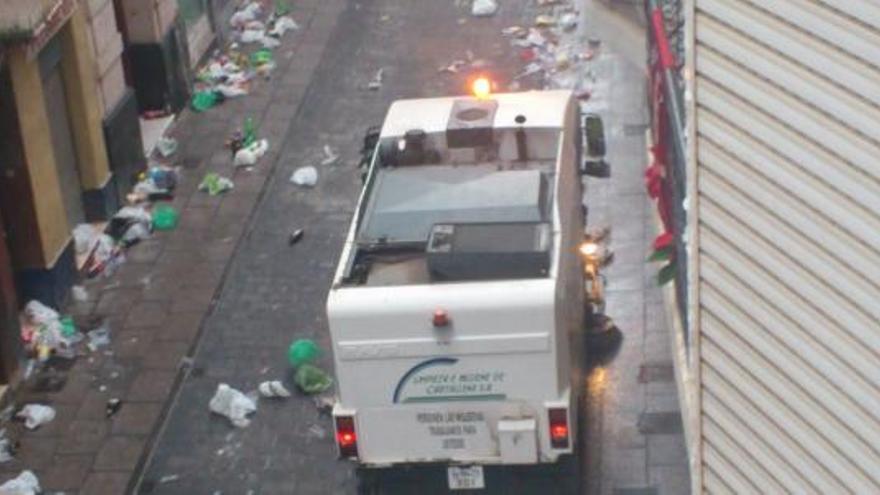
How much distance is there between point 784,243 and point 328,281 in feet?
32.9

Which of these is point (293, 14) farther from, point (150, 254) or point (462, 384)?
point (462, 384)

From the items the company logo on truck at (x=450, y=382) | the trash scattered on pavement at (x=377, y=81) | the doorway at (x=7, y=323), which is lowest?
the trash scattered on pavement at (x=377, y=81)

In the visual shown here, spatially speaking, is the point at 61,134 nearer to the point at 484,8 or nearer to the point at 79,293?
the point at 79,293

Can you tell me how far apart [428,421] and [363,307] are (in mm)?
891

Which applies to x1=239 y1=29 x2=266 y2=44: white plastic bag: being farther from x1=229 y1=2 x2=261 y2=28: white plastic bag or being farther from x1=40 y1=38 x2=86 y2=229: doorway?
x1=40 y1=38 x2=86 y2=229: doorway

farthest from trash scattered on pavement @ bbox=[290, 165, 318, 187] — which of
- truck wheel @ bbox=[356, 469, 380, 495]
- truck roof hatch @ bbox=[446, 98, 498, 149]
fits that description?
truck wheel @ bbox=[356, 469, 380, 495]

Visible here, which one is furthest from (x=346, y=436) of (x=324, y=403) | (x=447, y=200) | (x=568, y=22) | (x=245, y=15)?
(x=245, y=15)

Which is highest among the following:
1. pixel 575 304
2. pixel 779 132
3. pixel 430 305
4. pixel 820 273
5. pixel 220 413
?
pixel 779 132

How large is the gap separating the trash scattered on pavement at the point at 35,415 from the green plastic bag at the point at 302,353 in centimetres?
204

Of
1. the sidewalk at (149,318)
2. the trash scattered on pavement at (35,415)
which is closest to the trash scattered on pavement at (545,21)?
the sidewalk at (149,318)

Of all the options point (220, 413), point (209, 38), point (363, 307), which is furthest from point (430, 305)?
point (209, 38)

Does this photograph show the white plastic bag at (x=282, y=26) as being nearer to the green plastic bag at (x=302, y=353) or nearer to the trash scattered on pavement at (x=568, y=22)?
the trash scattered on pavement at (x=568, y=22)

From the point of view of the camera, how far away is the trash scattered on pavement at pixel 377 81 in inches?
874

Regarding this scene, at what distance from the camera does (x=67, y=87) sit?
18.3 m
